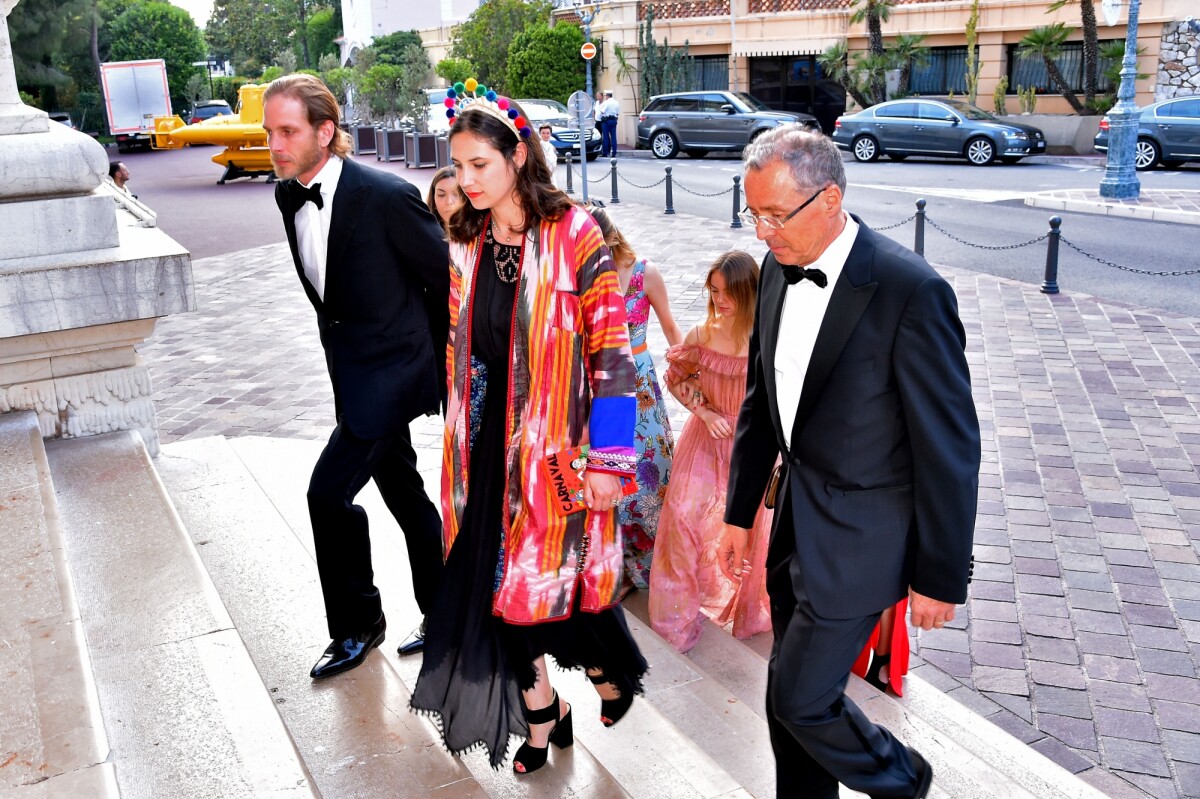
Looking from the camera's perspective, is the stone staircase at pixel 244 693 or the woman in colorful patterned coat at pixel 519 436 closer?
the stone staircase at pixel 244 693

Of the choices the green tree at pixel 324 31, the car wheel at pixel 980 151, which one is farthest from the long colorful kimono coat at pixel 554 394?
the green tree at pixel 324 31

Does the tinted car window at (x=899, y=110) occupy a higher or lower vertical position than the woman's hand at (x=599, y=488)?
higher

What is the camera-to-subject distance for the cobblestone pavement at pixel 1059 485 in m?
4.12

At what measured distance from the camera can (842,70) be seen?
99.8 feet

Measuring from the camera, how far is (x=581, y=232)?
A: 3.05 metres

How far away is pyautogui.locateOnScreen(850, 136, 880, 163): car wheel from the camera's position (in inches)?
960

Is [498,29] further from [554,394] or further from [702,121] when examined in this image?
[554,394]

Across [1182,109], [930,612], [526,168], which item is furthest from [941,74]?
[930,612]

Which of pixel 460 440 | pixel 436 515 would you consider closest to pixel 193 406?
pixel 436 515

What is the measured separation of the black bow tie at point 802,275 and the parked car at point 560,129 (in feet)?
76.9

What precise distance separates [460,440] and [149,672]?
1055 millimetres

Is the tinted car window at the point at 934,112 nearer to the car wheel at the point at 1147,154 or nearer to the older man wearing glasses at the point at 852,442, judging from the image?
the car wheel at the point at 1147,154

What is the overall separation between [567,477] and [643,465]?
1.72 metres

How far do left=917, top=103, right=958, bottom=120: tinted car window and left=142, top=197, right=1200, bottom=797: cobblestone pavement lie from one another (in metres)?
12.2
